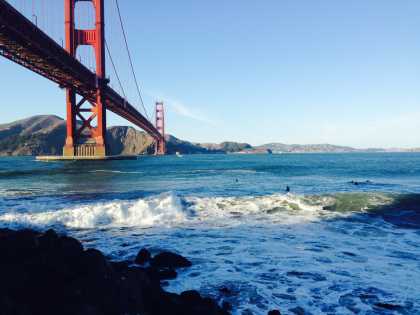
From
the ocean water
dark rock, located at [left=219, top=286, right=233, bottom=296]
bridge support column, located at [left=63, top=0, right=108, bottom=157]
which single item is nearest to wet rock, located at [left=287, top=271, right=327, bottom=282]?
the ocean water

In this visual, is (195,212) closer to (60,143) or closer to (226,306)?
(226,306)

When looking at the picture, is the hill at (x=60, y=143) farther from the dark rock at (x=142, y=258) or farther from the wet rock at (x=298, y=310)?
the wet rock at (x=298, y=310)

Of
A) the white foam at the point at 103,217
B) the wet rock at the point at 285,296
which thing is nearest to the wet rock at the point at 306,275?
the wet rock at the point at 285,296

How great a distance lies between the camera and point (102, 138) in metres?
46.4

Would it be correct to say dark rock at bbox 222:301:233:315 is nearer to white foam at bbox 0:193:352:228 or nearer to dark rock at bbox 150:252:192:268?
dark rock at bbox 150:252:192:268

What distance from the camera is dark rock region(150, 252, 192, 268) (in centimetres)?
532

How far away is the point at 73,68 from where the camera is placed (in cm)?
3519

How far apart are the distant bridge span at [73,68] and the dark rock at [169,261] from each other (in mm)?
26250

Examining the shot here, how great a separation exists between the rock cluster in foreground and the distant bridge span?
26.8 metres

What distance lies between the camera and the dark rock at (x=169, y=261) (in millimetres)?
5320

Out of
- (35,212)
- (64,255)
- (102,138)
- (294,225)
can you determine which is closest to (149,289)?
(64,255)

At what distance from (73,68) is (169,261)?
34.2 meters

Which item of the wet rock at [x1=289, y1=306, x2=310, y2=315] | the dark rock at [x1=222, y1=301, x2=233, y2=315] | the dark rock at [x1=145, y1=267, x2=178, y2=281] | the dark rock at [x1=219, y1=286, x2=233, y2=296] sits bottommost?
the wet rock at [x1=289, y1=306, x2=310, y2=315]

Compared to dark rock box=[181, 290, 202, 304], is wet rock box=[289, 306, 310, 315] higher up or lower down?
lower down
